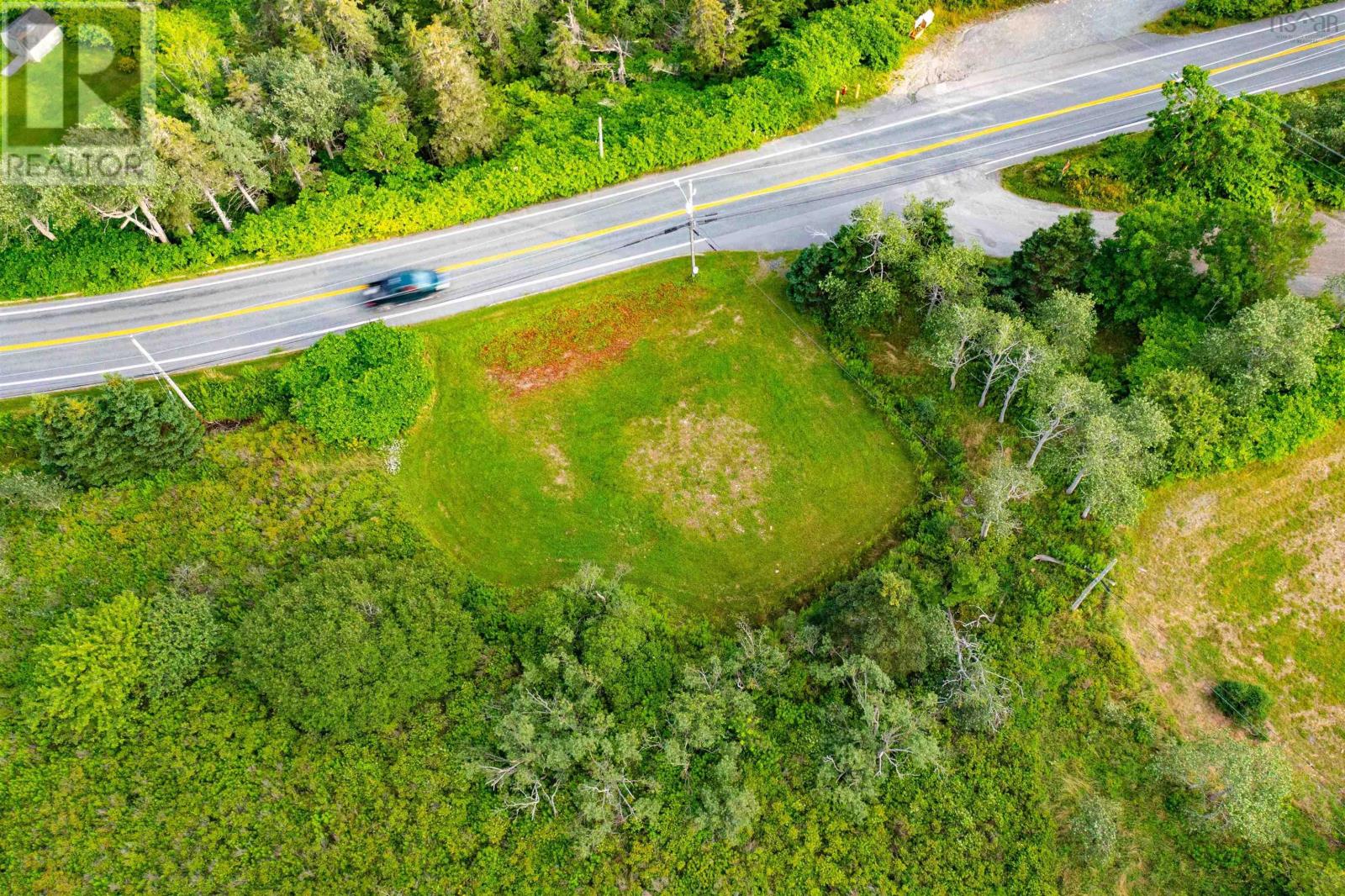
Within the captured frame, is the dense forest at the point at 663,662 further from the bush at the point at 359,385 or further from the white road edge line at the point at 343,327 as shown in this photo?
the white road edge line at the point at 343,327

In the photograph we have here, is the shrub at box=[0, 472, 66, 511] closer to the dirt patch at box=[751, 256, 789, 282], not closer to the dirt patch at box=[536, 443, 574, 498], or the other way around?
the dirt patch at box=[536, 443, 574, 498]

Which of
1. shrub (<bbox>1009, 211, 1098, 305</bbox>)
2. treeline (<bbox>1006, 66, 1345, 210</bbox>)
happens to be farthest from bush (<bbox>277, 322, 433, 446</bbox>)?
treeline (<bbox>1006, 66, 1345, 210</bbox>)

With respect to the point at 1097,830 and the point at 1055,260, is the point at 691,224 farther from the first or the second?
the point at 1097,830

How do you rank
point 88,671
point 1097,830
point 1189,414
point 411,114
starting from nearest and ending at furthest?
point 1097,830 → point 88,671 → point 1189,414 → point 411,114

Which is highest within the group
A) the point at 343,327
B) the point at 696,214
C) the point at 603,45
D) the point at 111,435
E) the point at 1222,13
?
the point at 1222,13

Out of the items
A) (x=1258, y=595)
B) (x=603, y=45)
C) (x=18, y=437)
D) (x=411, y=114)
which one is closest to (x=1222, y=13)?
(x=603, y=45)

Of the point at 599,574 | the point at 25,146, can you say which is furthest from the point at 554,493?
the point at 25,146
